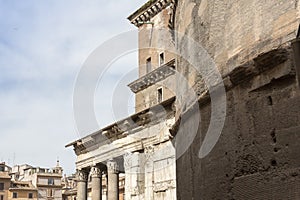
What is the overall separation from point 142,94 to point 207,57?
16.4 meters

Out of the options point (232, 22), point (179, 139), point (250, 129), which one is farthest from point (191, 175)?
point (232, 22)

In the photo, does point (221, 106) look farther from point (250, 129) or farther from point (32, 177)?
point (32, 177)

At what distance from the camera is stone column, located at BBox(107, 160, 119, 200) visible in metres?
17.2

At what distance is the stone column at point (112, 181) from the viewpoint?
675 inches

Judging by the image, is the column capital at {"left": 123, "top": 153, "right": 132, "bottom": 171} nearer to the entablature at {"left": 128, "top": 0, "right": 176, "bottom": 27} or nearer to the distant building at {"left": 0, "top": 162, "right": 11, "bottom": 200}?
the entablature at {"left": 128, "top": 0, "right": 176, "bottom": 27}

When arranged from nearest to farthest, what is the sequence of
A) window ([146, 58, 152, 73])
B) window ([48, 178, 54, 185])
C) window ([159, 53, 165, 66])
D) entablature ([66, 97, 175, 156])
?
entablature ([66, 97, 175, 156]) → window ([159, 53, 165, 66]) → window ([146, 58, 152, 73]) → window ([48, 178, 54, 185])

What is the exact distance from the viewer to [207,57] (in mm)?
5027

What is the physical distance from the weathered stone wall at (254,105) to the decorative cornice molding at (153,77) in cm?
1333

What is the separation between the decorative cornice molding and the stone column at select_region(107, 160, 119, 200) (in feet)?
13.6

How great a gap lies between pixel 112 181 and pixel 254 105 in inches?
536

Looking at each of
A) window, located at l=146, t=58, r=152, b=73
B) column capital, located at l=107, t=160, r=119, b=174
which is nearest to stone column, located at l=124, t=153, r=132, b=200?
column capital, located at l=107, t=160, r=119, b=174

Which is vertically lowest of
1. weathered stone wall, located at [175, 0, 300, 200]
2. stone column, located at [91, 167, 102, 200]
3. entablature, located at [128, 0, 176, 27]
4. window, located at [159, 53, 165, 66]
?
weathered stone wall, located at [175, 0, 300, 200]

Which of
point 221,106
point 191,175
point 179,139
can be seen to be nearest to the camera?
point 221,106

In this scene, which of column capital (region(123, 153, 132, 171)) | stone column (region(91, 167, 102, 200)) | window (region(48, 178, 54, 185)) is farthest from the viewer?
window (region(48, 178, 54, 185))
